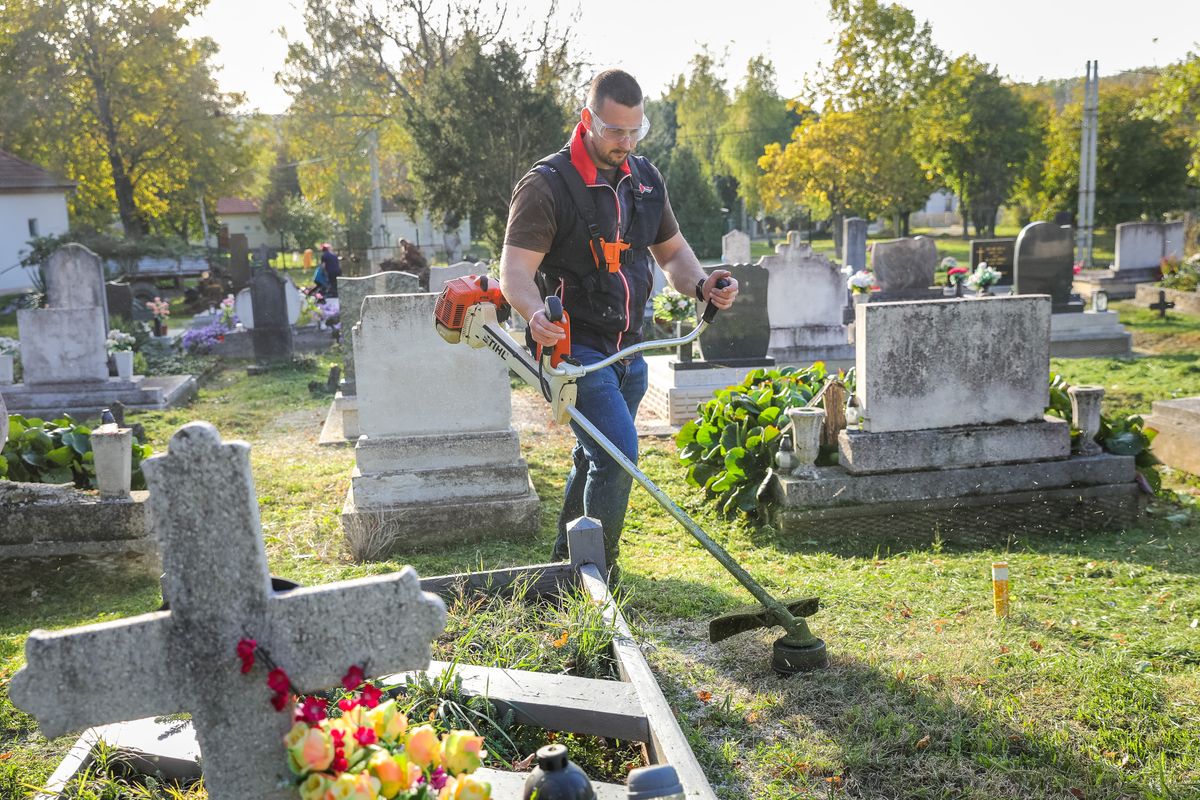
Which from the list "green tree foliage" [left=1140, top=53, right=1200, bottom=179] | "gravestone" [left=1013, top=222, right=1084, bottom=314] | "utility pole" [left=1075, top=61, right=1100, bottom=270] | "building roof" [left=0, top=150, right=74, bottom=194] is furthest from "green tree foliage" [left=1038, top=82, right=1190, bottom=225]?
"building roof" [left=0, top=150, right=74, bottom=194]

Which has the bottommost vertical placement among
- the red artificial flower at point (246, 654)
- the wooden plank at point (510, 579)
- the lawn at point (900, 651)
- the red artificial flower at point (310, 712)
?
the lawn at point (900, 651)

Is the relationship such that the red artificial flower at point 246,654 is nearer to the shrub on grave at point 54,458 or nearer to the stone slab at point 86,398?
the shrub on grave at point 54,458

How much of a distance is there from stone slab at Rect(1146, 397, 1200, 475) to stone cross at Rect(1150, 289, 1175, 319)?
8.88 meters

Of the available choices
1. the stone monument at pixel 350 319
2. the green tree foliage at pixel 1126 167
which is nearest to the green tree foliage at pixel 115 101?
the stone monument at pixel 350 319

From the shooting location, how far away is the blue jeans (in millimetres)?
4047

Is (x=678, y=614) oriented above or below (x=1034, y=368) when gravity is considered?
below

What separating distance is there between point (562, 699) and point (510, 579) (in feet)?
3.50

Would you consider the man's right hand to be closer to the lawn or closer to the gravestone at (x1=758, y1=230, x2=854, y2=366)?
the lawn

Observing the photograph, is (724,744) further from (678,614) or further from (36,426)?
(36,426)

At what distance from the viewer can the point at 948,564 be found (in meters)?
5.00

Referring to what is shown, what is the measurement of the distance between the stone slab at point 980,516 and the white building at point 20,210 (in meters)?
29.4

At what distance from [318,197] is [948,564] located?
113 feet

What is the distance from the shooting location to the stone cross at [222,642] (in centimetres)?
195

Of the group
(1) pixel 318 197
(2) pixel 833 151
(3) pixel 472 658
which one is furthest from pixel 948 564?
(1) pixel 318 197
